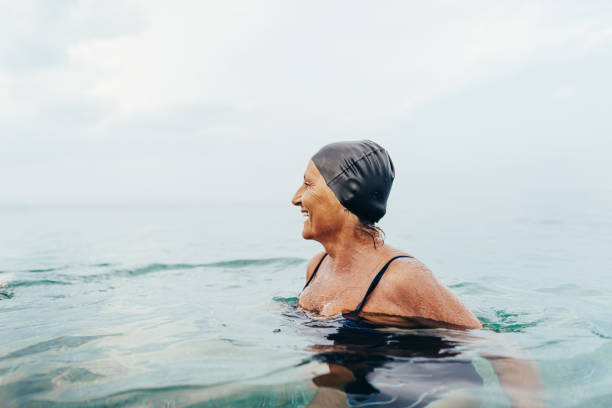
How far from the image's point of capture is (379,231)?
3557 millimetres

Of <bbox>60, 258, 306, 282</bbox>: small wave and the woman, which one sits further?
<bbox>60, 258, 306, 282</bbox>: small wave

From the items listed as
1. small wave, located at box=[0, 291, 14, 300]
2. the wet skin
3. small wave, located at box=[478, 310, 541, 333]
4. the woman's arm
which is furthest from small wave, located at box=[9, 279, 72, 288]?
the woman's arm

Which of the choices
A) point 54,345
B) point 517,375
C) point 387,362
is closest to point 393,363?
point 387,362

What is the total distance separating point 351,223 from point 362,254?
9.7 inches

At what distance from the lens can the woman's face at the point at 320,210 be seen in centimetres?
344

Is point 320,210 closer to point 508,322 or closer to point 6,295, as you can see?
point 508,322

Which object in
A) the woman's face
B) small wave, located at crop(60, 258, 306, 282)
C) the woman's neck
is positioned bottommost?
small wave, located at crop(60, 258, 306, 282)

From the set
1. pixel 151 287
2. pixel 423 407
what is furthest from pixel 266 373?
pixel 151 287

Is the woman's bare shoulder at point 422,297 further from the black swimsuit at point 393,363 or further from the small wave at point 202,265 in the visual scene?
the small wave at point 202,265

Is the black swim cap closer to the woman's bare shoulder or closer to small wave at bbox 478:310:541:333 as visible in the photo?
the woman's bare shoulder

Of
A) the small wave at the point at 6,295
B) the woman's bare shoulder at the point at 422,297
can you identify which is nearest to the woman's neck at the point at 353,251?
the woman's bare shoulder at the point at 422,297

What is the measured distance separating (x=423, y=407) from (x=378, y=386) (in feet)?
0.84

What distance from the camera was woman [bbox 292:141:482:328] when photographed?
10.5ft

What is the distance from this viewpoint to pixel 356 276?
3.39m
